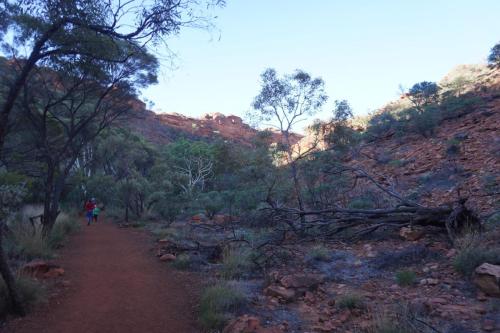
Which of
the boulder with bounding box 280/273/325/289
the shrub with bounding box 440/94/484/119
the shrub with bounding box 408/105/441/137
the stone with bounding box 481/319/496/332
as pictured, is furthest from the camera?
the shrub with bounding box 440/94/484/119

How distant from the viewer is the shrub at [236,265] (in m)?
7.27

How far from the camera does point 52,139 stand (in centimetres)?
1598

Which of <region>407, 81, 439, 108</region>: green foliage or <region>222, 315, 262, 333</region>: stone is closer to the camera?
<region>222, 315, 262, 333</region>: stone

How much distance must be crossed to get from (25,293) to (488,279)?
6592 millimetres

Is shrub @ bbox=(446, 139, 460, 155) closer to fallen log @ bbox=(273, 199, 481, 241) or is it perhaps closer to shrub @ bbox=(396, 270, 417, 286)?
fallen log @ bbox=(273, 199, 481, 241)

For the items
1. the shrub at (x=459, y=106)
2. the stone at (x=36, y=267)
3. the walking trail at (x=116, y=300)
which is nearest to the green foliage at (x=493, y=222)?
the walking trail at (x=116, y=300)

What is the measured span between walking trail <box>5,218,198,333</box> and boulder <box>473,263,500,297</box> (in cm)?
402

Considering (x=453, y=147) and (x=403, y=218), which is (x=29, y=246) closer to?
(x=403, y=218)

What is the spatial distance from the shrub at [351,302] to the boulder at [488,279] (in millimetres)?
1624

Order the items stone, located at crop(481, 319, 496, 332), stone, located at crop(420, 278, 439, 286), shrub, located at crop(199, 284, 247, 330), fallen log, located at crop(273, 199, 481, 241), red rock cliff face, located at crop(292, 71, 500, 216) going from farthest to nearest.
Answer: red rock cliff face, located at crop(292, 71, 500, 216)
fallen log, located at crop(273, 199, 481, 241)
stone, located at crop(420, 278, 439, 286)
shrub, located at crop(199, 284, 247, 330)
stone, located at crop(481, 319, 496, 332)

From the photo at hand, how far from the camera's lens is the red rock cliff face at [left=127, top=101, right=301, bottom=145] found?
56.9 meters

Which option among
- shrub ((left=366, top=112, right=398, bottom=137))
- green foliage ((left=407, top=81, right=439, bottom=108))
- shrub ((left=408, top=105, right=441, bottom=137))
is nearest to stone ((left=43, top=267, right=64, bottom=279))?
shrub ((left=408, top=105, right=441, bottom=137))

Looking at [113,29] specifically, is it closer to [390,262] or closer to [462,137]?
[390,262]

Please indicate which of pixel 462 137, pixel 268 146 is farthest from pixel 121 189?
pixel 462 137
